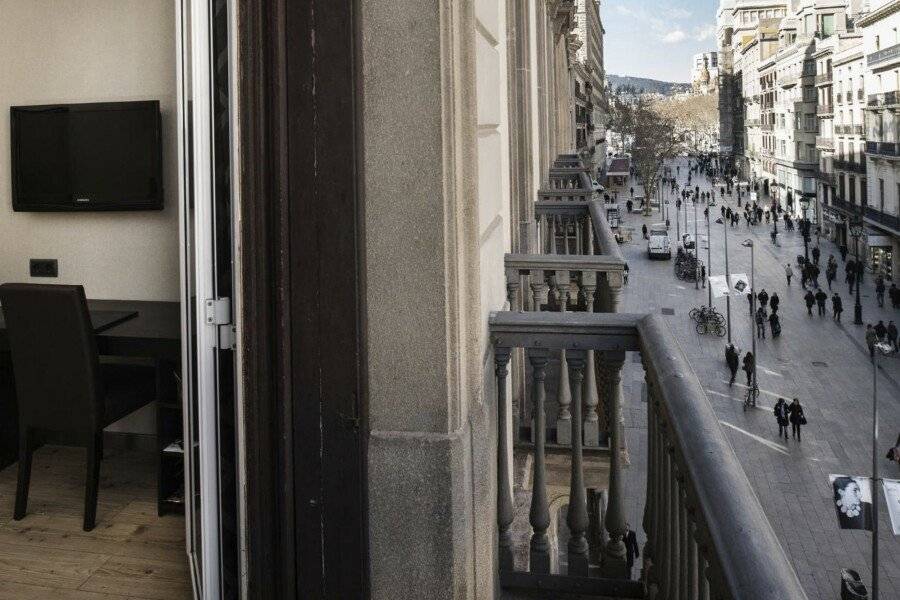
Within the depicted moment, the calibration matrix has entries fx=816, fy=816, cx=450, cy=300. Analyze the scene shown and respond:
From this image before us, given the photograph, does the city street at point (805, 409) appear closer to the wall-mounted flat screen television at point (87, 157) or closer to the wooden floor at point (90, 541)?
the wall-mounted flat screen television at point (87, 157)

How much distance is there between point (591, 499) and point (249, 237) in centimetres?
589

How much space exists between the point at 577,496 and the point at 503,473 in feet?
1.03

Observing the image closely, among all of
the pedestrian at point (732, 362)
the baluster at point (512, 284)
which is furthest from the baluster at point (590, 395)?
the pedestrian at point (732, 362)

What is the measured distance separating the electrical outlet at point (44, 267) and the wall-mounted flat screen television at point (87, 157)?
0.37 meters

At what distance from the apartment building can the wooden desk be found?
40.8 meters

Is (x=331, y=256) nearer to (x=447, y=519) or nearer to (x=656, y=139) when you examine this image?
(x=447, y=519)

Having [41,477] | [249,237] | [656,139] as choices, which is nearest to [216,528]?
[249,237]

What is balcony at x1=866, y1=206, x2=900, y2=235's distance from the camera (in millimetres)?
39125

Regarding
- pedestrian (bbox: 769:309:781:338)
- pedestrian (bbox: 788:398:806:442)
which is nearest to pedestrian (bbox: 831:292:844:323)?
pedestrian (bbox: 769:309:781:338)

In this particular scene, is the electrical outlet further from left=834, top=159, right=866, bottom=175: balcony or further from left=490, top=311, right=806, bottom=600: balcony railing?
left=834, top=159, right=866, bottom=175: balcony

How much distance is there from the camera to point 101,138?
552 cm

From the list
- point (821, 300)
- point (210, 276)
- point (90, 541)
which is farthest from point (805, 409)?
point (210, 276)

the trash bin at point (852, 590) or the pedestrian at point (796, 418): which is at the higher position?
the pedestrian at point (796, 418)

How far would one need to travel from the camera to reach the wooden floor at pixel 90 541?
3.62 metres
